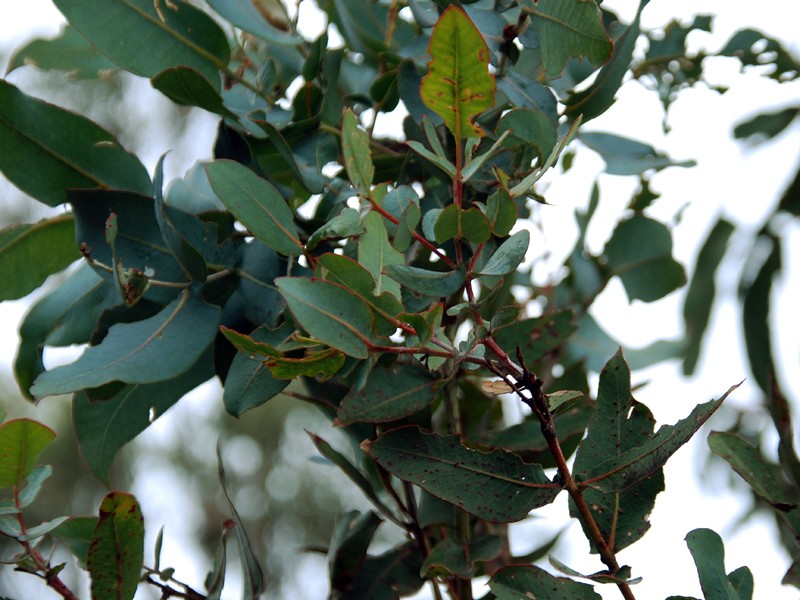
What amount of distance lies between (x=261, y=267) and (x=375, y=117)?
0.10 metres

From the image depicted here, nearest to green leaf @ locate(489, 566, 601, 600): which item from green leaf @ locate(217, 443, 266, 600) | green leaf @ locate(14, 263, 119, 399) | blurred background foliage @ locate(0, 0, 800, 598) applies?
green leaf @ locate(217, 443, 266, 600)

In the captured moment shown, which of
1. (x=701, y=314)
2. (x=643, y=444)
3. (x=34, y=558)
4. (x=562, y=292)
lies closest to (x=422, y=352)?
(x=643, y=444)

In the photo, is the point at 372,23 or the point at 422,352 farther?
the point at 372,23

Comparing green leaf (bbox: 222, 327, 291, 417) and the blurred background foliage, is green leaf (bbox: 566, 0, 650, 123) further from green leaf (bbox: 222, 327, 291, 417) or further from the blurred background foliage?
the blurred background foliage

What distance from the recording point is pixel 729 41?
56 centimetres

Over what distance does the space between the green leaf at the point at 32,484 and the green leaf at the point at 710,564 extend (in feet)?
0.90

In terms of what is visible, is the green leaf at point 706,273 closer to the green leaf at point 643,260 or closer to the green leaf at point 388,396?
the green leaf at point 643,260

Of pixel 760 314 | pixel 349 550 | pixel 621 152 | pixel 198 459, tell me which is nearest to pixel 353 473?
pixel 349 550

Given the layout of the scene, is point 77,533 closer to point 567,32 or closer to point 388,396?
point 388,396

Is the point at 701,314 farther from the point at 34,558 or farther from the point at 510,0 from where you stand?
the point at 34,558

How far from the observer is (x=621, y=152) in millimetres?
526

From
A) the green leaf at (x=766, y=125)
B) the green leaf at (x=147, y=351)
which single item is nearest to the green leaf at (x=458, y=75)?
the green leaf at (x=147, y=351)

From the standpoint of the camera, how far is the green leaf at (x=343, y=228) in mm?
307

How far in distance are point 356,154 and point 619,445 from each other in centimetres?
15
